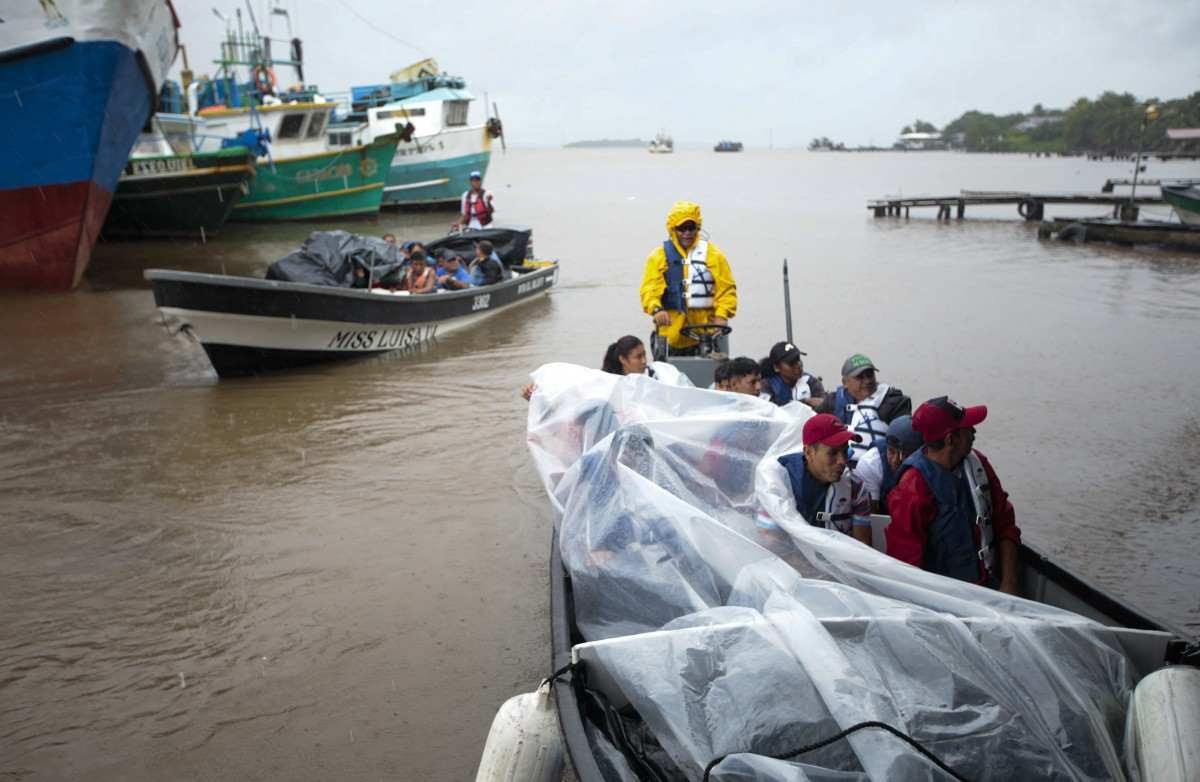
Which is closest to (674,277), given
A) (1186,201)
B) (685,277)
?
(685,277)

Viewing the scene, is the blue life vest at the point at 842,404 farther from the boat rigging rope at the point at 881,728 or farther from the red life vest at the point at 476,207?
the red life vest at the point at 476,207

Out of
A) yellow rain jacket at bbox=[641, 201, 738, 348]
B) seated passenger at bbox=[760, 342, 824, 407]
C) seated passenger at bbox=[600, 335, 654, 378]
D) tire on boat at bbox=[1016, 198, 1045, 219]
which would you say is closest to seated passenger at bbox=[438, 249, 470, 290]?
yellow rain jacket at bbox=[641, 201, 738, 348]

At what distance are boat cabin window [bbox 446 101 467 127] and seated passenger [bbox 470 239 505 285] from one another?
72.5 ft

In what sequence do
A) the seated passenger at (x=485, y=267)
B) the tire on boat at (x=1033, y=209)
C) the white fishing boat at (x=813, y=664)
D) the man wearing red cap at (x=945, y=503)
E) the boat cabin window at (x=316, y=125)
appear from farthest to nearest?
the tire on boat at (x=1033, y=209) < the boat cabin window at (x=316, y=125) < the seated passenger at (x=485, y=267) < the man wearing red cap at (x=945, y=503) < the white fishing boat at (x=813, y=664)

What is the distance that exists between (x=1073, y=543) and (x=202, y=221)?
23150 millimetres

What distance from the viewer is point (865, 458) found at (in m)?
4.55

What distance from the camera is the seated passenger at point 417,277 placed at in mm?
11820

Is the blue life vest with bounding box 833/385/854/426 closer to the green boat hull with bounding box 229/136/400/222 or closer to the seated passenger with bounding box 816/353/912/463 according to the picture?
the seated passenger with bounding box 816/353/912/463

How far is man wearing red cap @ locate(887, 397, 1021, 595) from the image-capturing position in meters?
3.55

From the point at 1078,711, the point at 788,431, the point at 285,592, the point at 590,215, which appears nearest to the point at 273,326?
the point at 285,592

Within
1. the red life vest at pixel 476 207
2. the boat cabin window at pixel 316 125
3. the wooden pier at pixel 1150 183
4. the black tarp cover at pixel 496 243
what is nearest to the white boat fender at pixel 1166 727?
the black tarp cover at pixel 496 243

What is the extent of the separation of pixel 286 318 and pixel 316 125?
20478 mm

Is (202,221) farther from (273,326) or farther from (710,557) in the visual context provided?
(710,557)

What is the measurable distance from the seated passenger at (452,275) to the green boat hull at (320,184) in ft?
54.5
